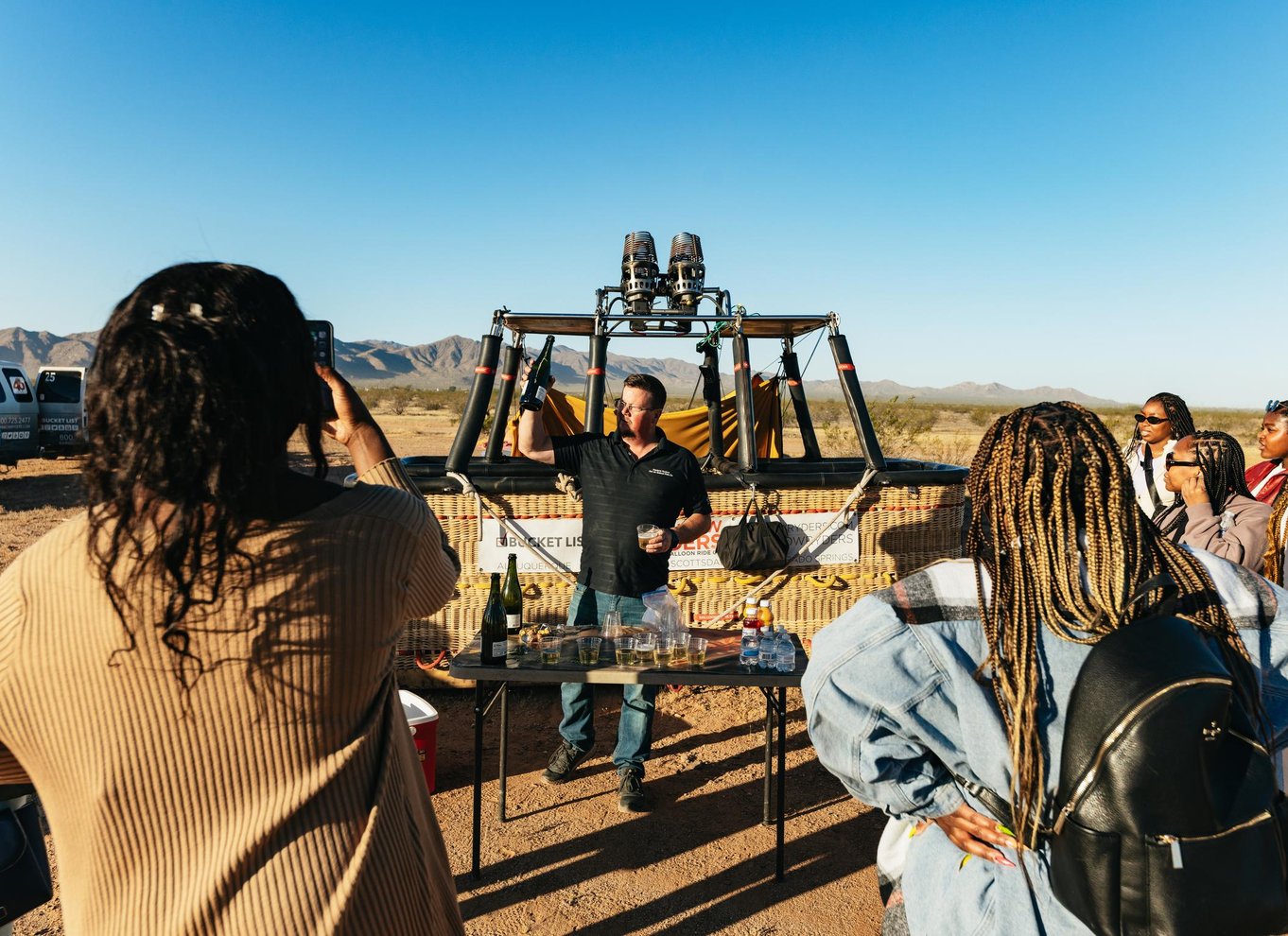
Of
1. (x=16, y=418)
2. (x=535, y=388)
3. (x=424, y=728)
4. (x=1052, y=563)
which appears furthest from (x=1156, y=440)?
(x=16, y=418)

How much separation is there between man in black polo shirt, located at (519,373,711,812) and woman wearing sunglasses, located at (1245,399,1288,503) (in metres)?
3.11

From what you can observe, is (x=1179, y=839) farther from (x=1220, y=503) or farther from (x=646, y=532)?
(x=1220, y=503)

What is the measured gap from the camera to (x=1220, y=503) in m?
3.76

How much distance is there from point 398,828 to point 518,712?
4.31 meters

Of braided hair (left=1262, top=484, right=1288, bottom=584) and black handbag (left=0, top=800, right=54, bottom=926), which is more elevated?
braided hair (left=1262, top=484, right=1288, bottom=584)

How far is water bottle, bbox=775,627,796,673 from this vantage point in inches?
139

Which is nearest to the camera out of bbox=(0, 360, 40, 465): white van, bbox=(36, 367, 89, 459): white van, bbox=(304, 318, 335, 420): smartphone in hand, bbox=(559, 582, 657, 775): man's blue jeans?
bbox=(304, 318, 335, 420): smartphone in hand

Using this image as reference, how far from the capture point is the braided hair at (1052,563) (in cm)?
140

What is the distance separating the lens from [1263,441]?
475 centimetres

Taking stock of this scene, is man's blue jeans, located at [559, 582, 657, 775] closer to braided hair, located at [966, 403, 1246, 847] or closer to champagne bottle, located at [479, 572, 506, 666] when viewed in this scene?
champagne bottle, located at [479, 572, 506, 666]

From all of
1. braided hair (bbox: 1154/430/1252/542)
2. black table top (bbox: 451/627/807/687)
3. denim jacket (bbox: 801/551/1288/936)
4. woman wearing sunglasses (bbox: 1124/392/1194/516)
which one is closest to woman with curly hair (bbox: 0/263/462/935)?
denim jacket (bbox: 801/551/1288/936)

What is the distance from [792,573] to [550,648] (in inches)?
88.5

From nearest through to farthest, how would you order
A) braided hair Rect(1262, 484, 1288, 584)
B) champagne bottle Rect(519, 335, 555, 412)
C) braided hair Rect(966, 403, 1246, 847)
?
braided hair Rect(966, 403, 1246, 847) < braided hair Rect(1262, 484, 1288, 584) < champagne bottle Rect(519, 335, 555, 412)

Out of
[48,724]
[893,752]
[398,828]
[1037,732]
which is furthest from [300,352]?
[1037,732]
